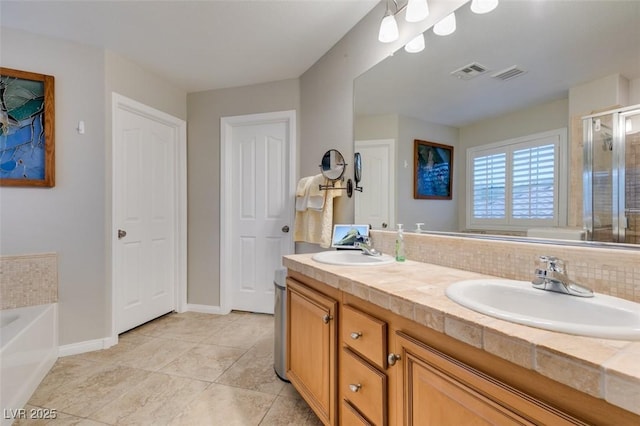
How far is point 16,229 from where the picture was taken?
1.93 m

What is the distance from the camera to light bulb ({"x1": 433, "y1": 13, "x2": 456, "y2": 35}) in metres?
1.31

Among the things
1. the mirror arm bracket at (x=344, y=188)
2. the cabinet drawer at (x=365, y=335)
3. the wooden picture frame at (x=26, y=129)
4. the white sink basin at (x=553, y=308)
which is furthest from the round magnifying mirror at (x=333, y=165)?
the wooden picture frame at (x=26, y=129)

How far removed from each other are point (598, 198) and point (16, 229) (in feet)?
10.3

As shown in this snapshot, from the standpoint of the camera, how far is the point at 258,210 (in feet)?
9.37

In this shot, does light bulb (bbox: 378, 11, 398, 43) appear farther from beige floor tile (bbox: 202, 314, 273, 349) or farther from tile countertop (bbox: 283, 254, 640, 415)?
beige floor tile (bbox: 202, 314, 273, 349)

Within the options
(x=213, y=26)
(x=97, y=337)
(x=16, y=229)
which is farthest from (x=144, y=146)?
(x=97, y=337)

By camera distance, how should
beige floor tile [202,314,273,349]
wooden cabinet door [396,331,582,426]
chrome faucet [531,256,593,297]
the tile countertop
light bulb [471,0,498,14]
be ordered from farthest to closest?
beige floor tile [202,314,273,349]
light bulb [471,0,498,14]
chrome faucet [531,256,593,297]
wooden cabinet door [396,331,582,426]
the tile countertop

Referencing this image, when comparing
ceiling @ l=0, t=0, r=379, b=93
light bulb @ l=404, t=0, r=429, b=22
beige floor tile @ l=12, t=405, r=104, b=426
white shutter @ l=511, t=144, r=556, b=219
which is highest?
ceiling @ l=0, t=0, r=379, b=93

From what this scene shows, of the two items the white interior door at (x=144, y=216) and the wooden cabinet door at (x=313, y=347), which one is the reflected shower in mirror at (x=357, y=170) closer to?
the wooden cabinet door at (x=313, y=347)

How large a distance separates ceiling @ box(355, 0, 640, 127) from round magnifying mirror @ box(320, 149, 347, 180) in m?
0.58

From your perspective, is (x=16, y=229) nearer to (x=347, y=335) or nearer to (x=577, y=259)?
(x=347, y=335)

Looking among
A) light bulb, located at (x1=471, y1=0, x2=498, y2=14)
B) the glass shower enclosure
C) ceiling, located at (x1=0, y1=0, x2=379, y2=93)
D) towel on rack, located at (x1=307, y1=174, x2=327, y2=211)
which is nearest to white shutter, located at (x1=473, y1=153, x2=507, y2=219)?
the glass shower enclosure

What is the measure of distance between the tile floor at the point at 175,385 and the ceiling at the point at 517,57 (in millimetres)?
1709

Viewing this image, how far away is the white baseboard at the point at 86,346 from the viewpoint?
2023 mm
